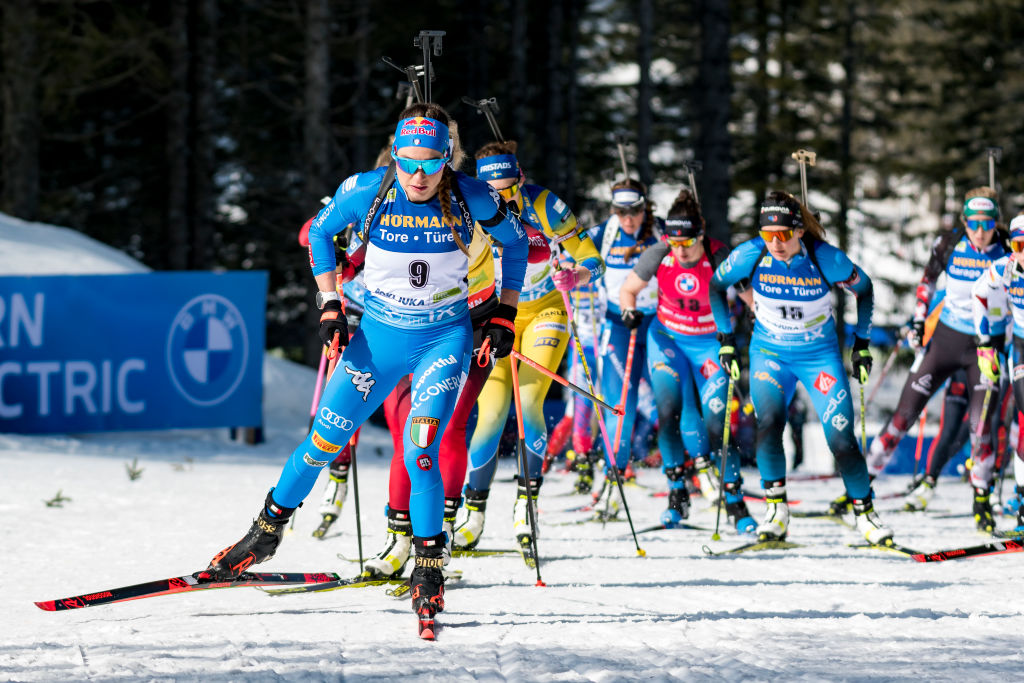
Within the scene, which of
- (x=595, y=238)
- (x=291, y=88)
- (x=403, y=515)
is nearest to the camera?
(x=403, y=515)

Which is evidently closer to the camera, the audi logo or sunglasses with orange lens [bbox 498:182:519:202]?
the audi logo

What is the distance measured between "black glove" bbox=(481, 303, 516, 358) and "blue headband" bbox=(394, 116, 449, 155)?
2.75 ft

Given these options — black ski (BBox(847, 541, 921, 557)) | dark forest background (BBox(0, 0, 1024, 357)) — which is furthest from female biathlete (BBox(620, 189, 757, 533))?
dark forest background (BBox(0, 0, 1024, 357))

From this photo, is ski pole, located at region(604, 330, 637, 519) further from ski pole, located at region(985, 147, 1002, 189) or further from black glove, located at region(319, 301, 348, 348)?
black glove, located at region(319, 301, 348, 348)

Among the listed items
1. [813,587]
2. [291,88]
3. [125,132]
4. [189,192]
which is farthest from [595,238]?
[291,88]

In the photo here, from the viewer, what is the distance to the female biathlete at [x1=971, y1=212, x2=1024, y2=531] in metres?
7.97

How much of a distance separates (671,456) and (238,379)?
5.96 metres

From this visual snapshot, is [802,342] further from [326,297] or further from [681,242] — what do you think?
[326,297]

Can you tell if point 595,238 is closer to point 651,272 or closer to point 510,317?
point 651,272

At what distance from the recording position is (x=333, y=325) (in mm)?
5684

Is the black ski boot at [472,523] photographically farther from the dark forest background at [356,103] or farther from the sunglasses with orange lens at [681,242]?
the dark forest background at [356,103]

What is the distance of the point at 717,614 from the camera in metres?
5.70

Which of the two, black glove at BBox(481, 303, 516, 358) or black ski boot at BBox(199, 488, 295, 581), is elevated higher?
black glove at BBox(481, 303, 516, 358)

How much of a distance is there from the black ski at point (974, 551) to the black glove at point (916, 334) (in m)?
2.44
